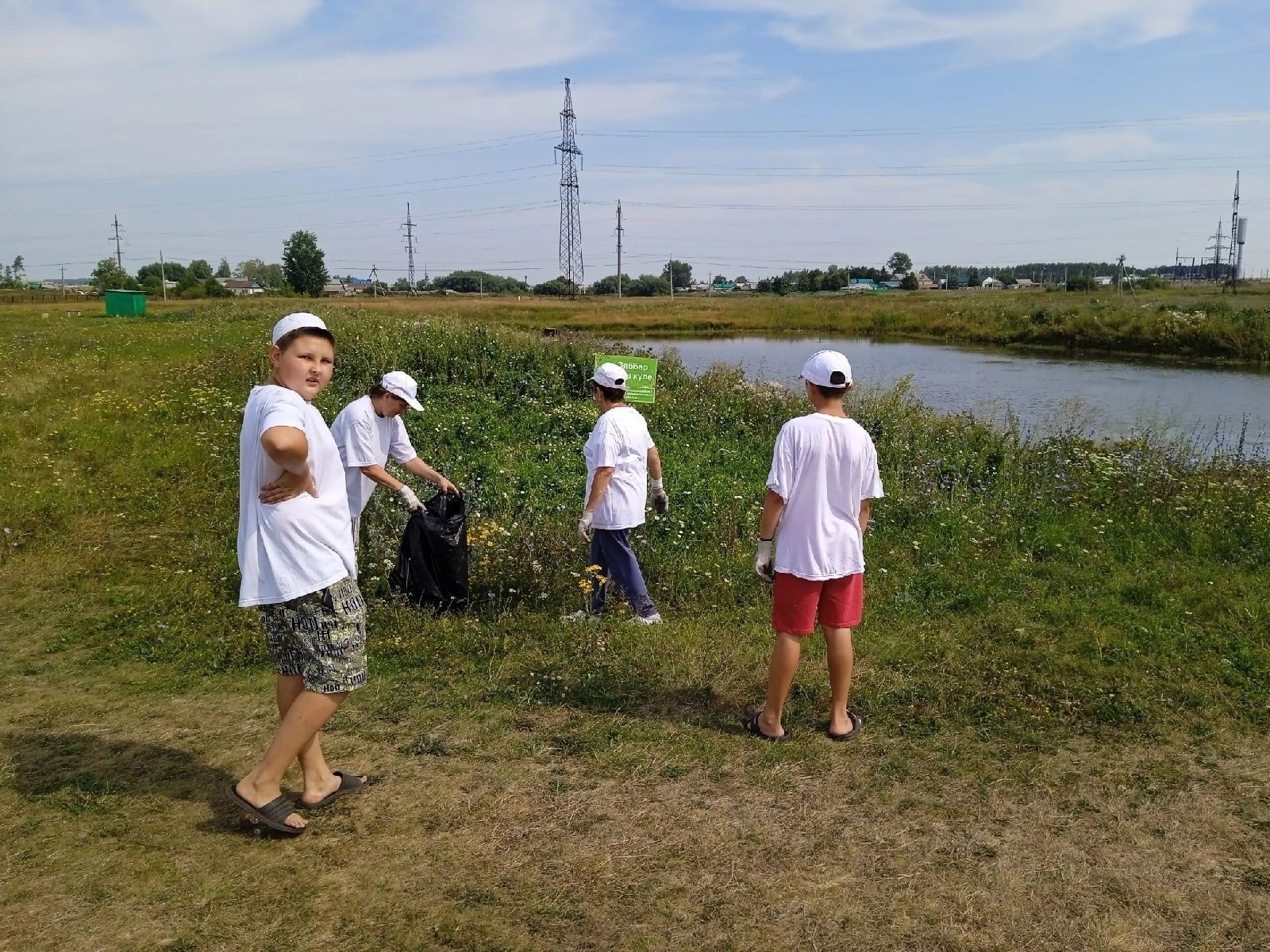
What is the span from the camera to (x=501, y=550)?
6.36 m

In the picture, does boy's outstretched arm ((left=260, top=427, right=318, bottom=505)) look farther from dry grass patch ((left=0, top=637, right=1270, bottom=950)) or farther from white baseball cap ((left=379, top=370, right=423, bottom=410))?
white baseball cap ((left=379, top=370, right=423, bottom=410))

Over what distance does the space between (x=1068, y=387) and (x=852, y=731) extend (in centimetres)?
2049

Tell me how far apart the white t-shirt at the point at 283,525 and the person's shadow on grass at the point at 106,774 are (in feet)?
3.46

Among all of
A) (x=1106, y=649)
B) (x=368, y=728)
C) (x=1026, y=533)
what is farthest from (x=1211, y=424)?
(x=368, y=728)

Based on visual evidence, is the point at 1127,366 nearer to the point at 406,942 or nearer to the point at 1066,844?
the point at 1066,844

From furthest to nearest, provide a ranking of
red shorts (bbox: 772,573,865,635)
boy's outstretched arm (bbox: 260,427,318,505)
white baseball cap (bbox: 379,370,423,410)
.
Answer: white baseball cap (bbox: 379,370,423,410) < red shorts (bbox: 772,573,865,635) < boy's outstretched arm (bbox: 260,427,318,505)

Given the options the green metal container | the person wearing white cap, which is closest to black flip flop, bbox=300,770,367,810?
the person wearing white cap

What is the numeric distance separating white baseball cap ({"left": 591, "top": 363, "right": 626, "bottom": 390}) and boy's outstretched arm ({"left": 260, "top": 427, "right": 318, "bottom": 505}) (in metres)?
2.56

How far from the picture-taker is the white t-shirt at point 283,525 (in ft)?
10.7

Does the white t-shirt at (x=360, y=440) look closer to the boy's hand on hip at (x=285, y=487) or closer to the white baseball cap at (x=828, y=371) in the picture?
the boy's hand on hip at (x=285, y=487)

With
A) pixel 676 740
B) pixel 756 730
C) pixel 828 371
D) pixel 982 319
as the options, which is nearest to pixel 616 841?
pixel 676 740

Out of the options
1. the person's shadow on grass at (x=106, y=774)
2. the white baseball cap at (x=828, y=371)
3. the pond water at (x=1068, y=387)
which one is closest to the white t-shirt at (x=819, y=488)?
the white baseball cap at (x=828, y=371)

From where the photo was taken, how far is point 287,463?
3.17 meters

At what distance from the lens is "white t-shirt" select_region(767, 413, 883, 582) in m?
4.14
